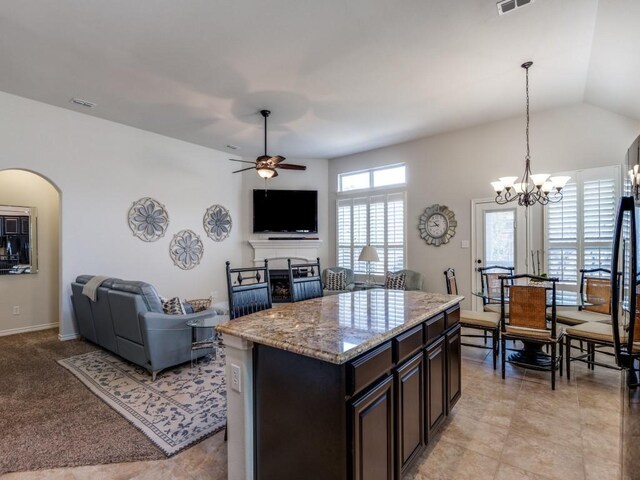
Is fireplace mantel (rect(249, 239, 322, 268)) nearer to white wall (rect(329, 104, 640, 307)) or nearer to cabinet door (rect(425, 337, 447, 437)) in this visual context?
white wall (rect(329, 104, 640, 307))

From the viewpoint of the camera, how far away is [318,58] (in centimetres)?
338

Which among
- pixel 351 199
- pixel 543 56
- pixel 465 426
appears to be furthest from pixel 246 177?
pixel 465 426

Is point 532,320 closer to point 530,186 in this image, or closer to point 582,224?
point 582,224

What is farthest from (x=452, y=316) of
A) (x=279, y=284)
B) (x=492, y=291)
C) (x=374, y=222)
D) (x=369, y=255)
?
(x=279, y=284)

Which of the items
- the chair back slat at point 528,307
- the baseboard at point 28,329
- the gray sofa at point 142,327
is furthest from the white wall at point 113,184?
the chair back slat at point 528,307

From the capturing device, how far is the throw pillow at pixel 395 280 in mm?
5828

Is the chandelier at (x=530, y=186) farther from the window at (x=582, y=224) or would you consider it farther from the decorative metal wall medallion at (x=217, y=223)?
the decorative metal wall medallion at (x=217, y=223)

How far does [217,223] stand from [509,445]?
5.82 m

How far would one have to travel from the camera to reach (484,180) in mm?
5344

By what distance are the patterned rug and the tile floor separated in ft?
0.72

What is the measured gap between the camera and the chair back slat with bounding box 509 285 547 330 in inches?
123

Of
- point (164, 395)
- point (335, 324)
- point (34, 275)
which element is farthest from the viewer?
point (34, 275)

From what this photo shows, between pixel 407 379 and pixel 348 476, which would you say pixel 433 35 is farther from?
pixel 348 476

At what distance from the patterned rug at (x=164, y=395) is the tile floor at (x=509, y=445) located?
0.22 metres
